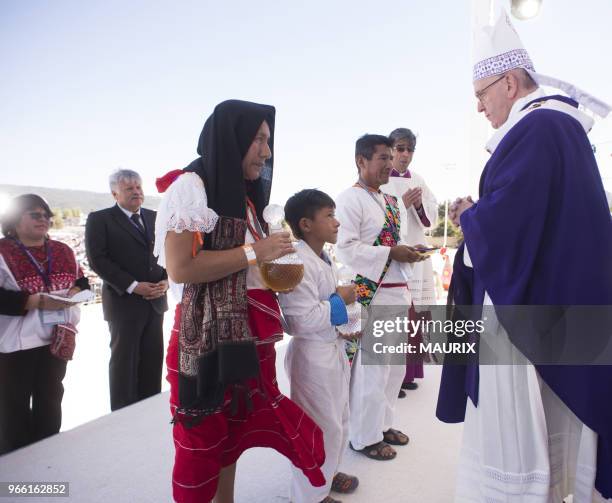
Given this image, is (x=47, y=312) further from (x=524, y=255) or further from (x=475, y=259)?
(x=524, y=255)

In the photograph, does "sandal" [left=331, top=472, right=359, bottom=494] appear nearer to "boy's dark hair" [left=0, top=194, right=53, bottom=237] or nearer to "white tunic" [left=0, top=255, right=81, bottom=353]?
"white tunic" [left=0, top=255, right=81, bottom=353]

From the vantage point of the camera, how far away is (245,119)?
50.9 inches

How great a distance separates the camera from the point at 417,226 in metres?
2.87

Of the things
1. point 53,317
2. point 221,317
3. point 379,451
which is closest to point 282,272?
point 221,317

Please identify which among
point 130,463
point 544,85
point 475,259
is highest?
point 544,85

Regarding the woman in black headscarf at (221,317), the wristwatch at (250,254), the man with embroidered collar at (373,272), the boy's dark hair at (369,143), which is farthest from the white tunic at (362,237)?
the wristwatch at (250,254)

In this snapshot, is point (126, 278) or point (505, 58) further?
point (126, 278)

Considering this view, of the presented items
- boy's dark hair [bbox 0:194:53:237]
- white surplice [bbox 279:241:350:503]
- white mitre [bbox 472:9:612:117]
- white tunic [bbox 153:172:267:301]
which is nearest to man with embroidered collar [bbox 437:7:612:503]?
white mitre [bbox 472:9:612:117]

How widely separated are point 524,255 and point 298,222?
895mm

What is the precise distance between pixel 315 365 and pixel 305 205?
0.68 meters

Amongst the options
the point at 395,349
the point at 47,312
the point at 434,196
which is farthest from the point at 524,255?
the point at 47,312

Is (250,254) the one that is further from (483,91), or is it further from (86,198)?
(86,198)

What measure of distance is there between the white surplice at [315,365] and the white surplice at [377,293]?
22.0 inches

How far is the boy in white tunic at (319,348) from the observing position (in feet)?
5.20
